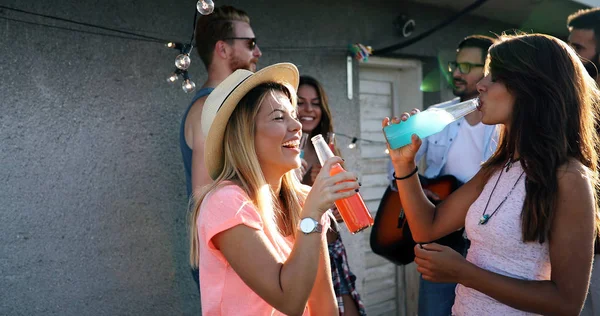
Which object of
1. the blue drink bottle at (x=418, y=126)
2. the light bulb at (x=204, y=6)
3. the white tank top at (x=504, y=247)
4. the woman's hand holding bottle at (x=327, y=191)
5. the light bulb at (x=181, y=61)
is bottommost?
the white tank top at (x=504, y=247)

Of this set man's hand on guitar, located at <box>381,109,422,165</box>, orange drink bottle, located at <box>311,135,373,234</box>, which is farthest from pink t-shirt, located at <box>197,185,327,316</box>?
man's hand on guitar, located at <box>381,109,422,165</box>

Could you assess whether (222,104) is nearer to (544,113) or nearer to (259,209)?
(259,209)

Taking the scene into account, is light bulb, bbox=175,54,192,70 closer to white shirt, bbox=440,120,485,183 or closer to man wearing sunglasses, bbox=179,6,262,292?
man wearing sunglasses, bbox=179,6,262,292

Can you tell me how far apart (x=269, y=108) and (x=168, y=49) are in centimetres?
172

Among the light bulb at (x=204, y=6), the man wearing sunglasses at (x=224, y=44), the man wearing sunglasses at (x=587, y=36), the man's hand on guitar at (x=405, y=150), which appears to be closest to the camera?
the man's hand on guitar at (x=405, y=150)

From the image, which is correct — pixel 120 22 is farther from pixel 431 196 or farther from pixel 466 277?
pixel 466 277

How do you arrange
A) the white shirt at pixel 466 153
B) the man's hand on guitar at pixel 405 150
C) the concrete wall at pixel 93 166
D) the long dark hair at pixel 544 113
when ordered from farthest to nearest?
the white shirt at pixel 466 153
the concrete wall at pixel 93 166
the man's hand on guitar at pixel 405 150
the long dark hair at pixel 544 113

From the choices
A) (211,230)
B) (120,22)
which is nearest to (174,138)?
(120,22)

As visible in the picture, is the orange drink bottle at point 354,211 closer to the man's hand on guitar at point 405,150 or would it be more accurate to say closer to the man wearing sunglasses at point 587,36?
the man's hand on guitar at point 405,150

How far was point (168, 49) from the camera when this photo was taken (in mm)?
3689

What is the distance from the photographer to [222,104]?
7.02 ft

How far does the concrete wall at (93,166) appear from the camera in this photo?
9.90 ft

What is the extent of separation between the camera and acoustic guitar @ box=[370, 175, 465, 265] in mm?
3490

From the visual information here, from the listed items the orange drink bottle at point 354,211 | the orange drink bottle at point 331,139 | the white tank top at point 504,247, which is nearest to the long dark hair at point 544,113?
the white tank top at point 504,247
